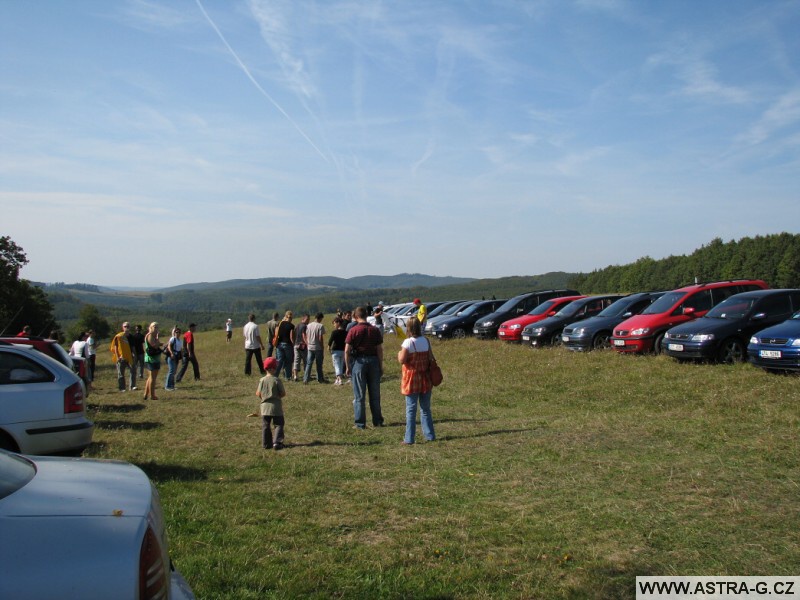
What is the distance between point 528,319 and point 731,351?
8828mm

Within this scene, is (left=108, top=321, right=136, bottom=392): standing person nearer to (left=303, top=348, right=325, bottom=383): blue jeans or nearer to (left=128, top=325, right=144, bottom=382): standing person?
(left=128, top=325, right=144, bottom=382): standing person

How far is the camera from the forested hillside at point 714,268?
60353mm

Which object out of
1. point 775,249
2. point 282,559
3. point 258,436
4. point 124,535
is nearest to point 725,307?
point 258,436

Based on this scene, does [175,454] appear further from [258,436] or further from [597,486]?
[597,486]

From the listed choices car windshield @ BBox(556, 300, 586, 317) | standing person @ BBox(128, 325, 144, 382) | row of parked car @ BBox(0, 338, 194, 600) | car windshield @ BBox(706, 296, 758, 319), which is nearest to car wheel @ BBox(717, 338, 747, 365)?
car windshield @ BBox(706, 296, 758, 319)

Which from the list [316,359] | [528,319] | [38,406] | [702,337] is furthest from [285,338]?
[702,337]

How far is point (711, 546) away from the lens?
186 inches

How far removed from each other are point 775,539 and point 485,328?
1936 centimetres

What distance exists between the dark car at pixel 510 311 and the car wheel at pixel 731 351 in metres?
10.8

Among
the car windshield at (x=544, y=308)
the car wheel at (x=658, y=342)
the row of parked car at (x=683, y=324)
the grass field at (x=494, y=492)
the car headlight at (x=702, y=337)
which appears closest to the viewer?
the grass field at (x=494, y=492)

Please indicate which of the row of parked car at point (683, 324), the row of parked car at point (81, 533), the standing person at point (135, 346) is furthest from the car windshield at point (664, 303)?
the row of parked car at point (81, 533)

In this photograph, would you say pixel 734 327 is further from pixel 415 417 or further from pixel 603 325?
pixel 415 417

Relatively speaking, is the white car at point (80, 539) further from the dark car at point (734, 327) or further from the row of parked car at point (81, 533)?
the dark car at point (734, 327)

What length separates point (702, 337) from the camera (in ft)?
44.2
